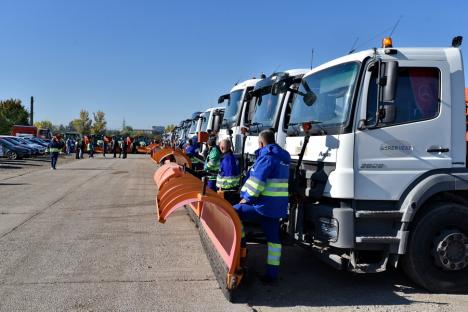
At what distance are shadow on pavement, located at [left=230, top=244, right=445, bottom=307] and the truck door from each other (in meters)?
1.09

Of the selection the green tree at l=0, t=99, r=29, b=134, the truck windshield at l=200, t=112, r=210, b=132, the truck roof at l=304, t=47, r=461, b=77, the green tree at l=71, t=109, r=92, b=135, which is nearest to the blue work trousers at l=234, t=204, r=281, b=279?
the truck roof at l=304, t=47, r=461, b=77

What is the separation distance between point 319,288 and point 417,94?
8.00ft

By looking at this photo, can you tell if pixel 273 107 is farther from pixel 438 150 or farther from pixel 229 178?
pixel 438 150

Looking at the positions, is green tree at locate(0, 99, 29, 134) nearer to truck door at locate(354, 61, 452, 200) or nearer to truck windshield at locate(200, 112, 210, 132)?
truck windshield at locate(200, 112, 210, 132)

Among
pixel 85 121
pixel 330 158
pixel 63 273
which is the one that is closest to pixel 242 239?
pixel 330 158

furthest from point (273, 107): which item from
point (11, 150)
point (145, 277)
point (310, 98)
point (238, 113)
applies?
point (11, 150)

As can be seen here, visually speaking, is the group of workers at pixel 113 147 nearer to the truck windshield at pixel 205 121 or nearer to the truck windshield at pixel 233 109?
the truck windshield at pixel 205 121

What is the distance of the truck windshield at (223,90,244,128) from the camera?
10.7 metres

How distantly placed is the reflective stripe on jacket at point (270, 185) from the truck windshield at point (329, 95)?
76cm

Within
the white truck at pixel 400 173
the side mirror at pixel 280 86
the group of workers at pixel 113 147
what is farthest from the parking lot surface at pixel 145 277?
the group of workers at pixel 113 147

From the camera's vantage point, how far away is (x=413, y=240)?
483 cm

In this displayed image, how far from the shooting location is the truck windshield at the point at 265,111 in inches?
310

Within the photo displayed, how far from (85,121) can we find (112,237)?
115 meters

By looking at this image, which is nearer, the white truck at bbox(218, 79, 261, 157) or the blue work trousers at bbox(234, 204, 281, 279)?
the blue work trousers at bbox(234, 204, 281, 279)
